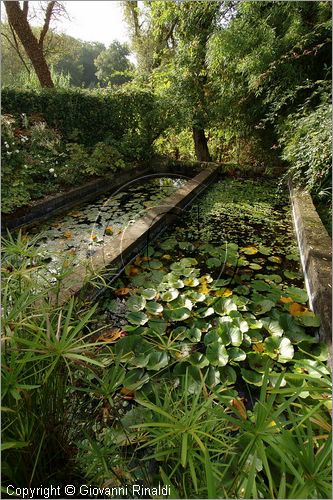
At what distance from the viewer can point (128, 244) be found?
294 centimetres

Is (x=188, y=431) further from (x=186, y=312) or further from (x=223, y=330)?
(x=186, y=312)

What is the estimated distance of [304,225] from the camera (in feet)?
10.2

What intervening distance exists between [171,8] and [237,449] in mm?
7664

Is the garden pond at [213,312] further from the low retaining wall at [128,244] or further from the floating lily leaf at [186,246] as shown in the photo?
the low retaining wall at [128,244]

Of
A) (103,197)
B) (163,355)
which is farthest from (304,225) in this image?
(103,197)

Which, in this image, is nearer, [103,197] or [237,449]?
[237,449]

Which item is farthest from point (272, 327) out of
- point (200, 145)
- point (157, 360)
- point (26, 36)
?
point (26, 36)

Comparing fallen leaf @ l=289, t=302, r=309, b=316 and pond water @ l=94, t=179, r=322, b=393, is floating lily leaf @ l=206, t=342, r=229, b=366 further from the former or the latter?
fallen leaf @ l=289, t=302, r=309, b=316

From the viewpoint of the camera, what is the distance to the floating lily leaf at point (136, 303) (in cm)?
226

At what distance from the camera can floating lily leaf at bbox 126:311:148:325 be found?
81.7 inches

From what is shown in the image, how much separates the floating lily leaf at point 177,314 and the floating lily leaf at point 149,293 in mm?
216

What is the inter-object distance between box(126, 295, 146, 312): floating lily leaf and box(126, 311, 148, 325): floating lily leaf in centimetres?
12

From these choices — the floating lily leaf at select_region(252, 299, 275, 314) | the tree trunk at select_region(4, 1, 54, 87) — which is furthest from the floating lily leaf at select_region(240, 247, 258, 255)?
the tree trunk at select_region(4, 1, 54, 87)

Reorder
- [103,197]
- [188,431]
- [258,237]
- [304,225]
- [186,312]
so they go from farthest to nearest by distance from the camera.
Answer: [103,197] → [258,237] → [304,225] → [186,312] → [188,431]
